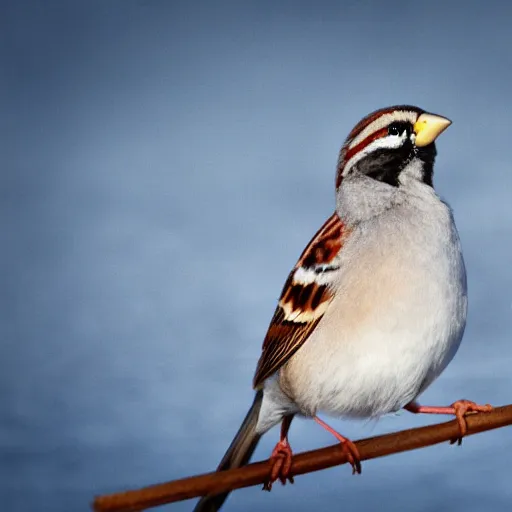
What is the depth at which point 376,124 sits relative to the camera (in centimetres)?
248

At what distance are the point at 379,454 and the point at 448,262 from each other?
72 centimetres

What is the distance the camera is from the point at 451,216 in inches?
→ 98.4

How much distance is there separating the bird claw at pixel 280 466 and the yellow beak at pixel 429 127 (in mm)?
1005

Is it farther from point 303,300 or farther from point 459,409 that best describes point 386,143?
point 459,409

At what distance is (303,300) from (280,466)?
2.05 feet

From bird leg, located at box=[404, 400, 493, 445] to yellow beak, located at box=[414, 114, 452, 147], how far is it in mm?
817

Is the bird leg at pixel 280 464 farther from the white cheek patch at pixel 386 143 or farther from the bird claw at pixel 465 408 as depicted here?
the white cheek patch at pixel 386 143

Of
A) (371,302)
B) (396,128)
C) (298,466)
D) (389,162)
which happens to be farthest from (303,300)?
(298,466)

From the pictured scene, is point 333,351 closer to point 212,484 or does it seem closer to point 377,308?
point 377,308

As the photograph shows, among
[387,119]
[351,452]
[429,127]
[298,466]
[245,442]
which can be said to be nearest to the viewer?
[298,466]

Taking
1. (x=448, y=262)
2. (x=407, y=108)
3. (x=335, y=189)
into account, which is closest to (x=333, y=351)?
(x=448, y=262)

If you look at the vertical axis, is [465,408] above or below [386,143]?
below

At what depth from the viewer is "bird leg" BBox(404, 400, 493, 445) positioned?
2.24 meters

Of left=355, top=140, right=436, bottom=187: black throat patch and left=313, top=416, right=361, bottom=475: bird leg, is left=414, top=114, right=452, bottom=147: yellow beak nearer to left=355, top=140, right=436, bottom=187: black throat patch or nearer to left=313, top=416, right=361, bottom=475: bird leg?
left=355, top=140, right=436, bottom=187: black throat patch
